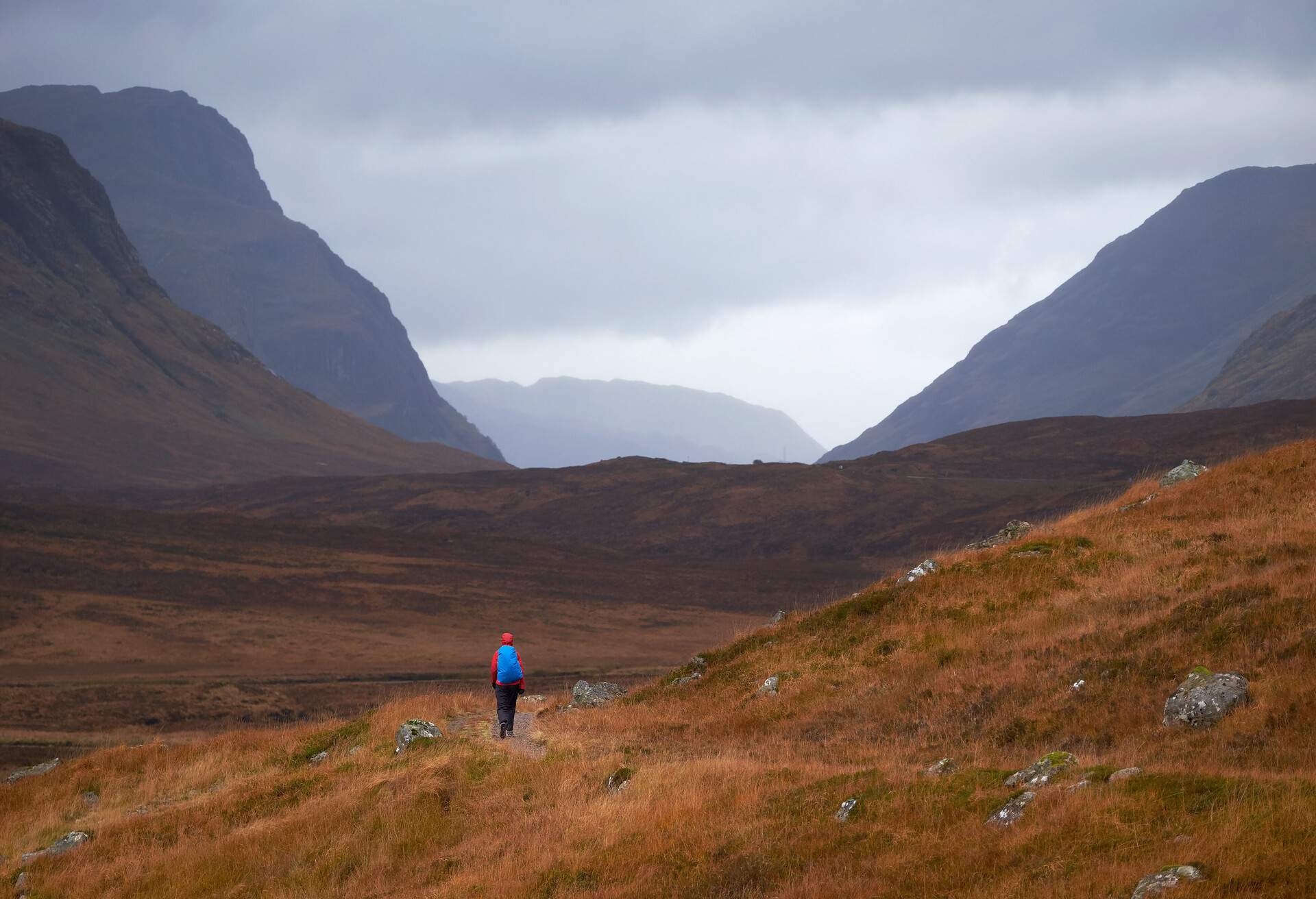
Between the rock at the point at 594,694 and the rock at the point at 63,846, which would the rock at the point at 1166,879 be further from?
the rock at the point at 594,694

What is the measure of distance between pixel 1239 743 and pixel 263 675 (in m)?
46.9

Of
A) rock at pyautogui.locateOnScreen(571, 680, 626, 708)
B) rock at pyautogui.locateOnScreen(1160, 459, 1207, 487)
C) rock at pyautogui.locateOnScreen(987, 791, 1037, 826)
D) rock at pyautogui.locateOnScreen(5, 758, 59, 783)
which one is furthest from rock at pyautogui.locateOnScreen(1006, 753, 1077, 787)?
rock at pyautogui.locateOnScreen(5, 758, 59, 783)

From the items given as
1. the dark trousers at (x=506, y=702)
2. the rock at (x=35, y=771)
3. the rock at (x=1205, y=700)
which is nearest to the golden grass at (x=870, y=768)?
the rock at (x=1205, y=700)

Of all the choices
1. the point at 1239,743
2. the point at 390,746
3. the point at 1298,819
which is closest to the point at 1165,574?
the point at 1239,743

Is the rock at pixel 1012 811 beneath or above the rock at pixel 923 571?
beneath

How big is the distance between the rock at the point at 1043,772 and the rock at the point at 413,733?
9580 millimetres

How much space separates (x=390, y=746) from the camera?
17969mm

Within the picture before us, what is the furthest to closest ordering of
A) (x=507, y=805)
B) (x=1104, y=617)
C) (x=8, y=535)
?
1. (x=8, y=535)
2. (x=1104, y=617)
3. (x=507, y=805)

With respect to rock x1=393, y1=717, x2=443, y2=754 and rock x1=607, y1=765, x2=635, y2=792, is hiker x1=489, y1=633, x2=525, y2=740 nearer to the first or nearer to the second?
rock x1=393, y1=717, x2=443, y2=754

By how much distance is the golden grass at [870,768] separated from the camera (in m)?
9.70

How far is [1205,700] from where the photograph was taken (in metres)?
13.1

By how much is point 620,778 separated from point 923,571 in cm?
1042

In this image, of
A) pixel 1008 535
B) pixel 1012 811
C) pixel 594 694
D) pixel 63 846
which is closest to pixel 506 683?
pixel 594 694

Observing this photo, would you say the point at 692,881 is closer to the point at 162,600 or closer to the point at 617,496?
the point at 162,600
